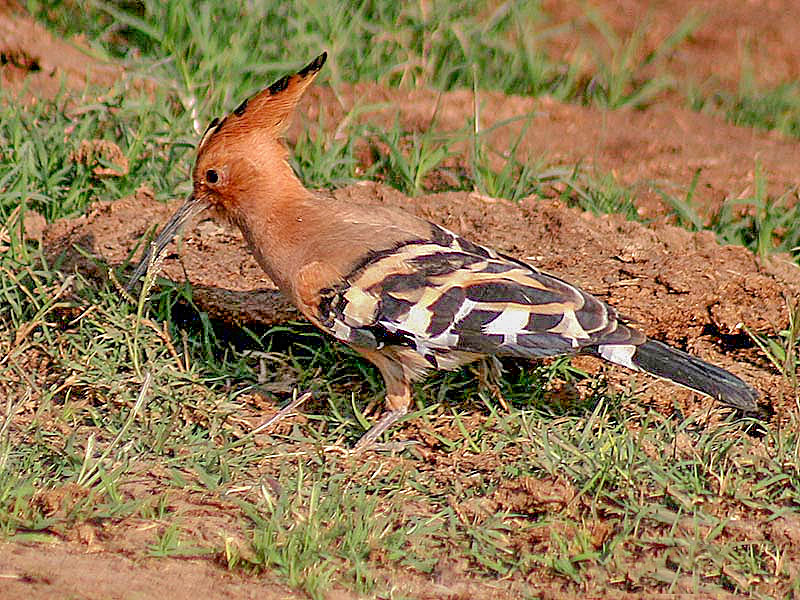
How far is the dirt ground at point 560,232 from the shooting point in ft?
9.70

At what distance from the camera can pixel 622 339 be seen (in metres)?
3.63

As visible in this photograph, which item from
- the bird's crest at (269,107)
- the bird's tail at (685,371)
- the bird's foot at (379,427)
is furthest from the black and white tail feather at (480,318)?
the bird's crest at (269,107)

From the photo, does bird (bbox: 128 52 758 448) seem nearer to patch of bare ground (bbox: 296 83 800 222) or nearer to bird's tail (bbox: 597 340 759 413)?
bird's tail (bbox: 597 340 759 413)

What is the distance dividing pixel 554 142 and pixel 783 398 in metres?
2.01

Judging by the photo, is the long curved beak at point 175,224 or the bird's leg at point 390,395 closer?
the bird's leg at point 390,395

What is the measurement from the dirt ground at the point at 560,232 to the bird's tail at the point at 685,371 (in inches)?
14.8

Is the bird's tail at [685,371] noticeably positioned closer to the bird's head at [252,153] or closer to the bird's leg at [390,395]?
the bird's leg at [390,395]

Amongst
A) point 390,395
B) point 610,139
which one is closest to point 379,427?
point 390,395

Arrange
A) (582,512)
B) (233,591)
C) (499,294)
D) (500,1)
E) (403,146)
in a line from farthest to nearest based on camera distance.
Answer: (500,1)
(403,146)
(499,294)
(582,512)
(233,591)

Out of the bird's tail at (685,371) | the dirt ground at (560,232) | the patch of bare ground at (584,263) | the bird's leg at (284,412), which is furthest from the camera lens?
Result: the patch of bare ground at (584,263)

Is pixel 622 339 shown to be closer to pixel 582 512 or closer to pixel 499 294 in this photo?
pixel 499 294

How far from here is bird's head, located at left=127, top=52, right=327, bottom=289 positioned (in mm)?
4027

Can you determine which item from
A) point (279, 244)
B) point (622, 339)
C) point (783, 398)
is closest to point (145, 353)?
point (279, 244)

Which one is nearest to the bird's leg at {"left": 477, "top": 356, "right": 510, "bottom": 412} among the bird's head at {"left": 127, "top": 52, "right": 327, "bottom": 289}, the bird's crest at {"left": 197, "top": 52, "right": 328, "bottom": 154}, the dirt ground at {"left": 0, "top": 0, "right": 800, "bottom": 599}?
the dirt ground at {"left": 0, "top": 0, "right": 800, "bottom": 599}
